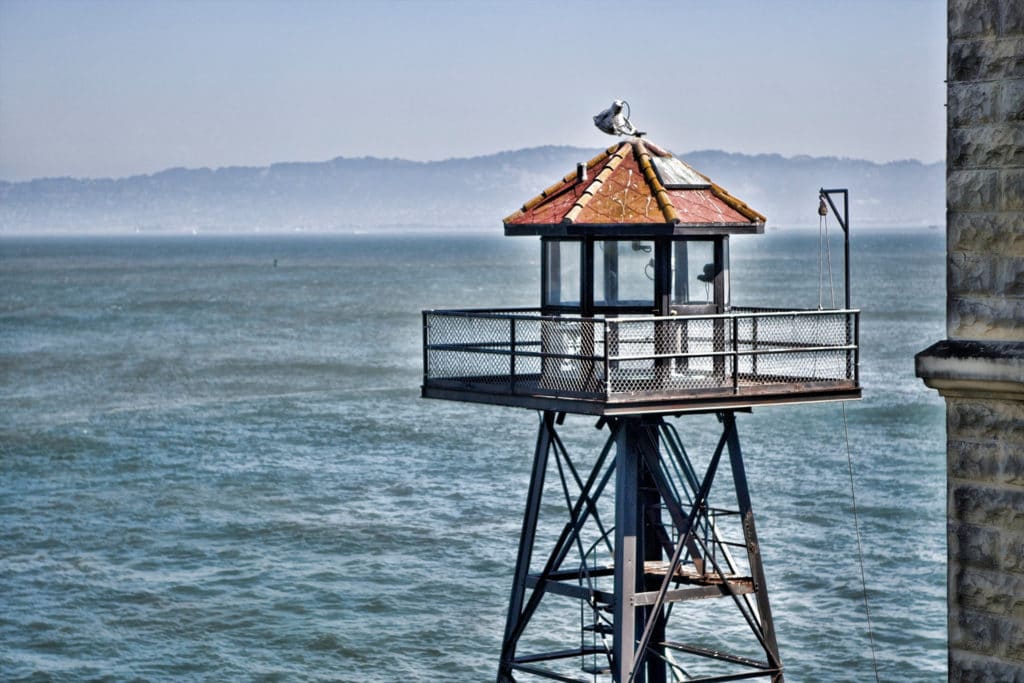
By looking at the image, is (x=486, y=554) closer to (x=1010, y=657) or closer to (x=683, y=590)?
(x=683, y=590)

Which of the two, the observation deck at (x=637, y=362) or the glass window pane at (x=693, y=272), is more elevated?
the glass window pane at (x=693, y=272)

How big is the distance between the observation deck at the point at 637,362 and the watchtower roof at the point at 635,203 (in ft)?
3.31

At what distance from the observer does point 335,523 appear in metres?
43.2

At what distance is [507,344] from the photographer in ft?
67.9

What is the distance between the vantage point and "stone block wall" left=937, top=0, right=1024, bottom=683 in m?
9.99

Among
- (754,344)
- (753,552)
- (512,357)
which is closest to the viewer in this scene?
(512,357)

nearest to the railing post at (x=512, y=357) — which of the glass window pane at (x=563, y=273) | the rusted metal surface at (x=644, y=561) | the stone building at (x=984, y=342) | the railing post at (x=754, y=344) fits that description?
the glass window pane at (x=563, y=273)

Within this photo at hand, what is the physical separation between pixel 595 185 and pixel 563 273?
1.08 meters

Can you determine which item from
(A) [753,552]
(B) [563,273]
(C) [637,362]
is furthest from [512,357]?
(A) [753,552]

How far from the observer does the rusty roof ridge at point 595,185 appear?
19750 millimetres

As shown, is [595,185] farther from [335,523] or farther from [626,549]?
[335,523]

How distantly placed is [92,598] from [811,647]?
14.8 m

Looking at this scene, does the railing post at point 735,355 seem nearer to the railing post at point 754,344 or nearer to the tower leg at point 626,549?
the railing post at point 754,344

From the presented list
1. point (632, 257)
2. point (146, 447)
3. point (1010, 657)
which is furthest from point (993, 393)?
point (146, 447)
